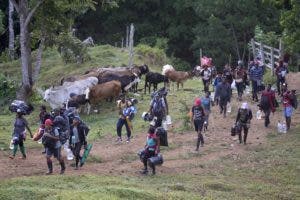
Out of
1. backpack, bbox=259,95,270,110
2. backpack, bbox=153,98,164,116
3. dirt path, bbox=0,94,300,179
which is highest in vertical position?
backpack, bbox=259,95,270,110

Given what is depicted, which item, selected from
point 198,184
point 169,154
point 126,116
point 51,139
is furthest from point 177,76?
point 51,139

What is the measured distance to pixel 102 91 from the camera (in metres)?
27.2

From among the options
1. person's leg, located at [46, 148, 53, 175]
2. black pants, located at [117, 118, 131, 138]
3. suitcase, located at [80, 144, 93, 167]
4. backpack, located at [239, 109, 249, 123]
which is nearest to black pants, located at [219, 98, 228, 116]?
backpack, located at [239, 109, 249, 123]

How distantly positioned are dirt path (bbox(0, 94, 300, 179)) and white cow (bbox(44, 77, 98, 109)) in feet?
15.8

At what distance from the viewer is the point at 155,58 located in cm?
3975

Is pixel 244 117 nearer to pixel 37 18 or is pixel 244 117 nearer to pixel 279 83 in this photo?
pixel 279 83

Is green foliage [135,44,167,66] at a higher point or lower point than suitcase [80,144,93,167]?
higher

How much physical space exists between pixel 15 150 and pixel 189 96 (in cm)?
1197

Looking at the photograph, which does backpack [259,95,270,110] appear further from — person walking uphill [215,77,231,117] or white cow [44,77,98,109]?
white cow [44,77,98,109]

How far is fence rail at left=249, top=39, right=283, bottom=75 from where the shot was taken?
104 ft

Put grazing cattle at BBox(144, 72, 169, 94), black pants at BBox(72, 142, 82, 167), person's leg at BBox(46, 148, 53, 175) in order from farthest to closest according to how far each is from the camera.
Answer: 1. grazing cattle at BBox(144, 72, 169, 94)
2. black pants at BBox(72, 142, 82, 167)
3. person's leg at BBox(46, 148, 53, 175)

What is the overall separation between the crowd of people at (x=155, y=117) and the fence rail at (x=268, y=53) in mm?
3419

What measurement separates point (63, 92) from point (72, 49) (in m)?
6.90

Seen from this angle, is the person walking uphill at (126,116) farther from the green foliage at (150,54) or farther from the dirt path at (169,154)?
the green foliage at (150,54)
